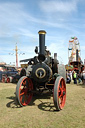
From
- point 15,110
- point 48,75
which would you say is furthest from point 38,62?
point 15,110

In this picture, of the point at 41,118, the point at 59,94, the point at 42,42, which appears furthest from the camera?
the point at 42,42

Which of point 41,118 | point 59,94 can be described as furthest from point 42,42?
point 41,118

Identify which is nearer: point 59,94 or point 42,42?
point 59,94

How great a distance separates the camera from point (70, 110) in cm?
442

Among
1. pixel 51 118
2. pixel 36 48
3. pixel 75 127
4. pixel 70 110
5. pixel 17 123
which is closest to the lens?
pixel 75 127

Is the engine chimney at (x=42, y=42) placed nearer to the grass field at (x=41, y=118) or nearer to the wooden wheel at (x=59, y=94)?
the wooden wheel at (x=59, y=94)

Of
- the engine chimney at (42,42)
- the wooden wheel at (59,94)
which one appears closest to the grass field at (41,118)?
the wooden wheel at (59,94)

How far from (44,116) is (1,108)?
5.62 ft

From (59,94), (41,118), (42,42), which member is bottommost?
(41,118)

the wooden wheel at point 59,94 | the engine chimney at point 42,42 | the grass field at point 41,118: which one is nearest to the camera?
the grass field at point 41,118

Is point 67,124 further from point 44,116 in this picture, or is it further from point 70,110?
point 70,110

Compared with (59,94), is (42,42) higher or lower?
higher

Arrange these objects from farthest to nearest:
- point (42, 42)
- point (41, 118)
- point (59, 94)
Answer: point (42, 42), point (59, 94), point (41, 118)

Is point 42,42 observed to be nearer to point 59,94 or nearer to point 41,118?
point 59,94
